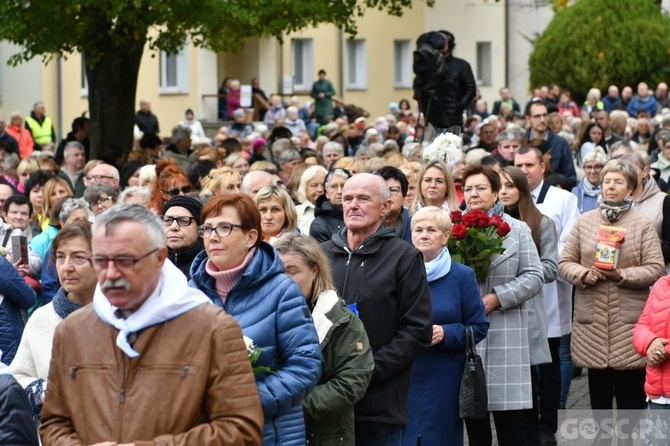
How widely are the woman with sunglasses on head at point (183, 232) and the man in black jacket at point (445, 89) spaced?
8.64 m

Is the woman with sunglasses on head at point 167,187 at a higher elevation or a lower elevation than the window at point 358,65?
lower

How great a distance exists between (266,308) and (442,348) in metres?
2.64

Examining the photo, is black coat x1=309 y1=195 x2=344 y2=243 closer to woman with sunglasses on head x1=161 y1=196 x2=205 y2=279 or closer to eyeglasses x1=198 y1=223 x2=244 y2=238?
woman with sunglasses on head x1=161 y1=196 x2=205 y2=279

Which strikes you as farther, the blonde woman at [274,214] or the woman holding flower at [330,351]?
the blonde woman at [274,214]

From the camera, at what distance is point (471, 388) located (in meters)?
8.72

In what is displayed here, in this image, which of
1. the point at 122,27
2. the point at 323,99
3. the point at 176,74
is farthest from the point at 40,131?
the point at 176,74

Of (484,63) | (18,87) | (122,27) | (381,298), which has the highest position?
(484,63)

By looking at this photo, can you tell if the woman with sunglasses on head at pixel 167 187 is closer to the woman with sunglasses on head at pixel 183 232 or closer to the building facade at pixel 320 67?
the woman with sunglasses on head at pixel 183 232

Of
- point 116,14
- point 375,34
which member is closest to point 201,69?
point 375,34

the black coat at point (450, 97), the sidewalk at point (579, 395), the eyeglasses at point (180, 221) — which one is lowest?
the sidewalk at point (579, 395)

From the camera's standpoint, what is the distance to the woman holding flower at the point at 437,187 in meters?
10.9

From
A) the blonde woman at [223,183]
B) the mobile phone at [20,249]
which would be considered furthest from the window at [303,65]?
the mobile phone at [20,249]

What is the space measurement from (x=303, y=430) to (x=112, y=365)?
144 centimetres

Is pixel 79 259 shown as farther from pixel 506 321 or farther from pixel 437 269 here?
pixel 506 321
